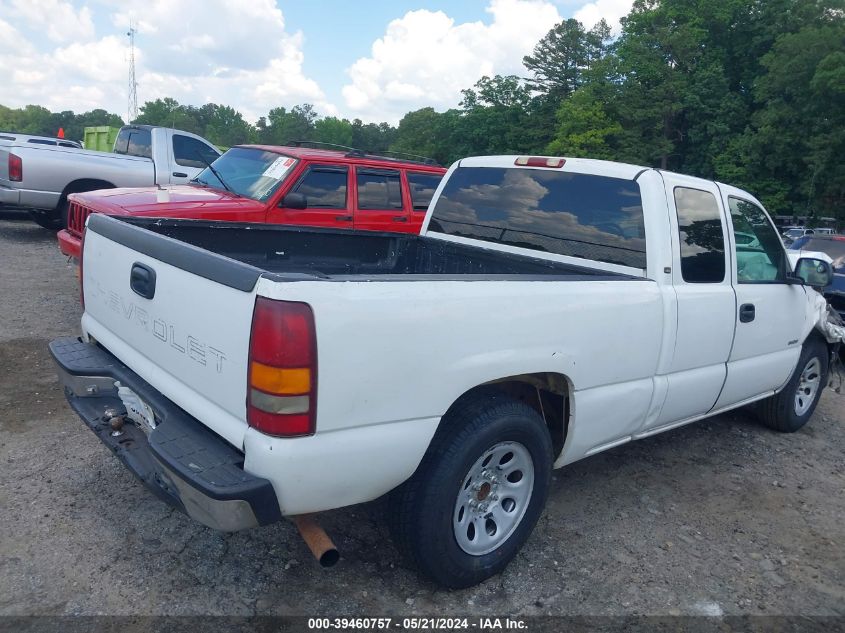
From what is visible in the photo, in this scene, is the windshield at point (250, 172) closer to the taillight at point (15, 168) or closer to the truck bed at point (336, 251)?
the truck bed at point (336, 251)

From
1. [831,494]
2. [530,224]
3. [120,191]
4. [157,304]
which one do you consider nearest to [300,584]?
[157,304]

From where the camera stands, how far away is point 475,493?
297 cm

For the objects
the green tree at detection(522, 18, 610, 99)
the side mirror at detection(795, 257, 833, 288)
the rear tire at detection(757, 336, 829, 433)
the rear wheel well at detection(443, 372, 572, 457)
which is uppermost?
the green tree at detection(522, 18, 610, 99)

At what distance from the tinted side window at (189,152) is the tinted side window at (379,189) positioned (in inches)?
174

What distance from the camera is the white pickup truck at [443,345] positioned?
233 cm

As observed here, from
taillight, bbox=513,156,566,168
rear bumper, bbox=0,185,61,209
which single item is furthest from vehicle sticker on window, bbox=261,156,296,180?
rear bumper, bbox=0,185,61,209

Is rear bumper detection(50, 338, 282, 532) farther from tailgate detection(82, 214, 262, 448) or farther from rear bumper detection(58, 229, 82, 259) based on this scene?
rear bumper detection(58, 229, 82, 259)

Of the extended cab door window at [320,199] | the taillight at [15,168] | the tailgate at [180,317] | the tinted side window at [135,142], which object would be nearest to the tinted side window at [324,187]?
the extended cab door window at [320,199]

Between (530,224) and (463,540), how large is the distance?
201 centimetres

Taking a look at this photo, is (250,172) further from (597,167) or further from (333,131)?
(333,131)

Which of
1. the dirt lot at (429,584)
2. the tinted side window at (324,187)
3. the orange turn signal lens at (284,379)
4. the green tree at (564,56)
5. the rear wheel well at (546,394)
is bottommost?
the dirt lot at (429,584)

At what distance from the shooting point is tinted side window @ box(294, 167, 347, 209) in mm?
7160

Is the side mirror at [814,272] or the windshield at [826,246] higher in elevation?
the side mirror at [814,272]

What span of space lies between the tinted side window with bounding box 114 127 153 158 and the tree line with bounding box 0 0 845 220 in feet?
22.7
